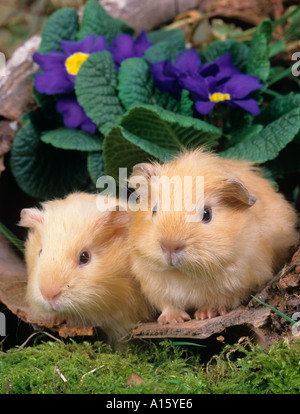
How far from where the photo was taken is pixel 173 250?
2.38 meters

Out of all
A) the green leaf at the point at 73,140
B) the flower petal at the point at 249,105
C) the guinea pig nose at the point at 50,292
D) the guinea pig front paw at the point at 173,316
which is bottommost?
the guinea pig front paw at the point at 173,316

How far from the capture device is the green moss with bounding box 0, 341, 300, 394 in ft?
7.59

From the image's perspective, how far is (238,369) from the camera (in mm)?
2500

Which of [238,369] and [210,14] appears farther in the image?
[210,14]

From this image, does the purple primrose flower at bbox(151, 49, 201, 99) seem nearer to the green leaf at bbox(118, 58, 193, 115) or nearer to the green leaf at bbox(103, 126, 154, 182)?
the green leaf at bbox(118, 58, 193, 115)

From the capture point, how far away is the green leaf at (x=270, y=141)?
10.4 ft

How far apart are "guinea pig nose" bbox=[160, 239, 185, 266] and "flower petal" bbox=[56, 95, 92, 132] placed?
163 centimetres

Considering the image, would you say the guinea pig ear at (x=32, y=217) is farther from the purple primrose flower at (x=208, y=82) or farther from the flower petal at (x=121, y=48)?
the flower petal at (x=121, y=48)

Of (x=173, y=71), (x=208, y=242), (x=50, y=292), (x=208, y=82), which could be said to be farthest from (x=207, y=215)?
(x=173, y=71)

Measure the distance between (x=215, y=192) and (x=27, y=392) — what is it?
1389 mm

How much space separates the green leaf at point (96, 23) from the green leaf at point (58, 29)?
0.46 feet

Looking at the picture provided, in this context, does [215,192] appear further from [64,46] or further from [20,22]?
[20,22]

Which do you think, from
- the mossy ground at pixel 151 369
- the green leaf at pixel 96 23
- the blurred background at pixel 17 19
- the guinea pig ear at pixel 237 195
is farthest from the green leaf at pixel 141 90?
the blurred background at pixel 17 19
